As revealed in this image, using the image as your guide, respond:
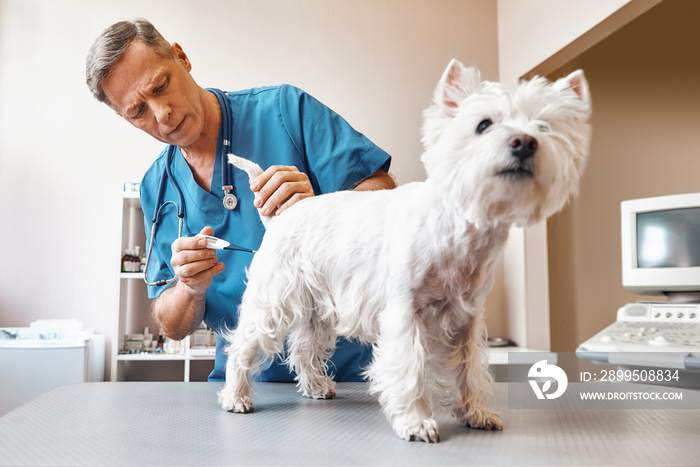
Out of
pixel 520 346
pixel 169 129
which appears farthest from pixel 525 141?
pixel 520 346

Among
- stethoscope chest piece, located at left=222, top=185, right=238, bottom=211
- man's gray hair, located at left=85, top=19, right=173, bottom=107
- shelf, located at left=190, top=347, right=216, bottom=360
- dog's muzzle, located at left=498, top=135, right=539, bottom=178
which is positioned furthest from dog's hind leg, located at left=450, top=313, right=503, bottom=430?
shelf, located at left=190, top=347, right=216, bottom=360

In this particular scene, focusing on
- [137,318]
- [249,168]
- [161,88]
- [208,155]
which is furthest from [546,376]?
[137,318]

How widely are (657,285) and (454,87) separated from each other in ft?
5.09

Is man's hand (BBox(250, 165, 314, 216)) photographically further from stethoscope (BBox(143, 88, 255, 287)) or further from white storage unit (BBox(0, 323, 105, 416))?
white storage unit (BBox(0, 323, 105, 416))

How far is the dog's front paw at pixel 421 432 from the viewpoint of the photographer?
84cm

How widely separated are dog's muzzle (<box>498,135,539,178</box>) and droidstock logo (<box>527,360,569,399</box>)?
51 centimetres

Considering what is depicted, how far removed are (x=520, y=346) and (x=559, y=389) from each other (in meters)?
2.51

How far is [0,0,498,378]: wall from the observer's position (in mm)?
3797

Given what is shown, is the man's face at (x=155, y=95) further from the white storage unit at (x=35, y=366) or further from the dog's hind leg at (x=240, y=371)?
the white storage unit at (x=35, y=366)

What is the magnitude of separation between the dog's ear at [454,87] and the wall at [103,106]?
315 cm

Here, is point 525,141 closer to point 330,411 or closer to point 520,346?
point 330,411

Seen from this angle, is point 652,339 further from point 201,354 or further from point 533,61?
point 201,354

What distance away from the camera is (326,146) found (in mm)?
1507

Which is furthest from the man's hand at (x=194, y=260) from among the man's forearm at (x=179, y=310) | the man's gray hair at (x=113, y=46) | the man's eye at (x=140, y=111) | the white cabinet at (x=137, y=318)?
the white cabinet at (x=137, y=318)
